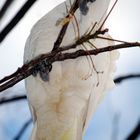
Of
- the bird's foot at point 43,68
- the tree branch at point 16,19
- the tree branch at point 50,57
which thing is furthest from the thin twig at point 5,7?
the tree branch at point 50,57

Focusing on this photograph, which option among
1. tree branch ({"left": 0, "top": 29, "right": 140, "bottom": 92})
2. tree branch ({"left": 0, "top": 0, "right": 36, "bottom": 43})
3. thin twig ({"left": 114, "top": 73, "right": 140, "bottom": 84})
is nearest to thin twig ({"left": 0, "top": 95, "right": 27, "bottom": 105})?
tree branch ({"left": 0, "top": 0, "right": 36, "bottom": 43})

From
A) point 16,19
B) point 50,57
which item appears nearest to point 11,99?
point 16,19

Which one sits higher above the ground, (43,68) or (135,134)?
(43,68)

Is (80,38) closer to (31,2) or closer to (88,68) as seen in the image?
(88,68)

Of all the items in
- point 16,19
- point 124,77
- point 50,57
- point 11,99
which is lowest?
point 124,77

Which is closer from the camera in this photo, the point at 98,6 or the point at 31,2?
the point at 98,6

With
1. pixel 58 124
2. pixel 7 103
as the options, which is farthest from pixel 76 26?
pixel 7 103

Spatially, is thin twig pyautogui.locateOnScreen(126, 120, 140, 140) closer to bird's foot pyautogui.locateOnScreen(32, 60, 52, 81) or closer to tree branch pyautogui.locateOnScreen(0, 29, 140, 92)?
bird's foot pyautogui.locateOnScreen(32, 60, 52, 81)

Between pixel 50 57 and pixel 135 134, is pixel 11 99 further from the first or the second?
pixel 50 57
